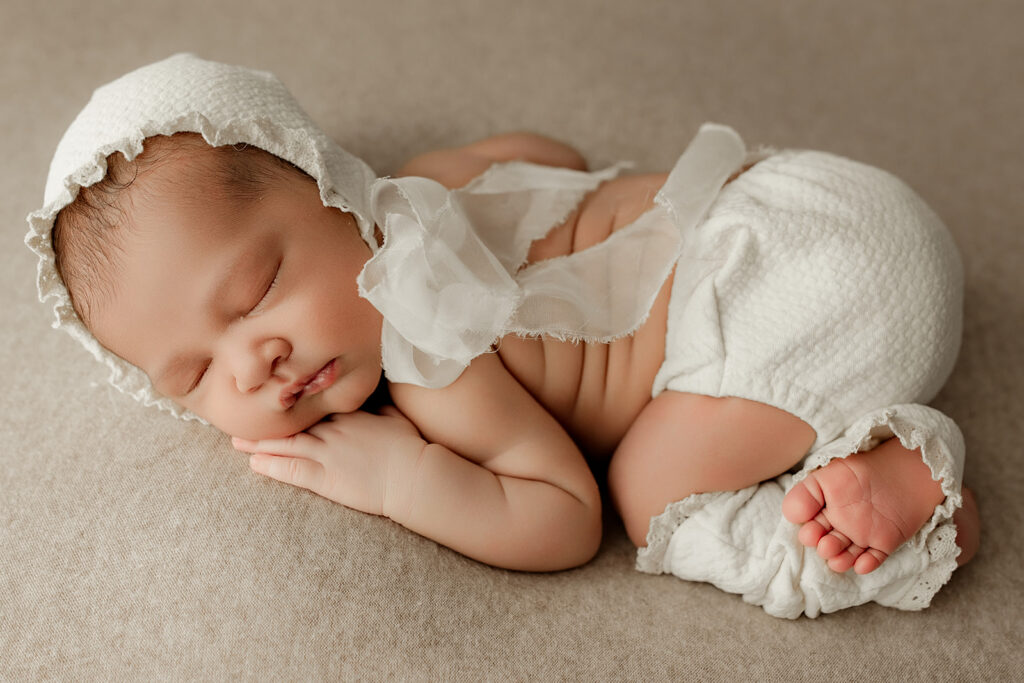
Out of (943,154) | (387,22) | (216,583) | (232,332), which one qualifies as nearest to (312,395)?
(232,332)

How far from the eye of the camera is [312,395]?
106 centimetres

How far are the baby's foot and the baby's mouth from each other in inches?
22.5

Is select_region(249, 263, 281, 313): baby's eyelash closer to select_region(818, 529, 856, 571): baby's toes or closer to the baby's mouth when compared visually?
the baby's mouth

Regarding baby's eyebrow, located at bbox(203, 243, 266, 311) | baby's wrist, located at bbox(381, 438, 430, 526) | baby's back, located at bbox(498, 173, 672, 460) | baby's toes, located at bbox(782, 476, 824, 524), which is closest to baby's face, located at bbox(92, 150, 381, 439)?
baby's eyebrow, located at bbox(203, 243, 266, 311)

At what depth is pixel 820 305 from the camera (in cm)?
104

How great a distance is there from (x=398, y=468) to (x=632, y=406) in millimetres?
341

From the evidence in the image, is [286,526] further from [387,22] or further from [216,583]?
[387,22]

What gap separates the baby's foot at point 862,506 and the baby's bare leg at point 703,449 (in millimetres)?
57

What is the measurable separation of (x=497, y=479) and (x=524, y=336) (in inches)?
7.2

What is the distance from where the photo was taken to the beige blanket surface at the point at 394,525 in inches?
36.0

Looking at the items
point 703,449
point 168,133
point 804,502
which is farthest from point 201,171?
point 804,502

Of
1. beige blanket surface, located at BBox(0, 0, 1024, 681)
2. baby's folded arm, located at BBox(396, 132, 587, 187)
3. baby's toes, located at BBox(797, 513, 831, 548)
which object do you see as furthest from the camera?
baby's folded arm, located at BBox(396, 132, 587, 187)

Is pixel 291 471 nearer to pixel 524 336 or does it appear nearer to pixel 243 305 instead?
pixel 243 305

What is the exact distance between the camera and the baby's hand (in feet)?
3.39
